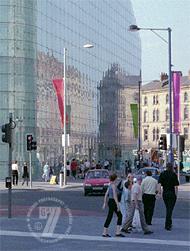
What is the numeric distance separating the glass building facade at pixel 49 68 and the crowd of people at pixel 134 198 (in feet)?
131

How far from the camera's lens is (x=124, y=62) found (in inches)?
3893

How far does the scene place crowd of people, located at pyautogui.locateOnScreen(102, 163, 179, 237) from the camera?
52.5 feet

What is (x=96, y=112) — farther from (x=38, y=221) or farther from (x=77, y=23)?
(x=38, y=221)

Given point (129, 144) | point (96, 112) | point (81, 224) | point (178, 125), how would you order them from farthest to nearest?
point (129, 144)
point (96, 112)
point (178, 125)
point (81, 224)

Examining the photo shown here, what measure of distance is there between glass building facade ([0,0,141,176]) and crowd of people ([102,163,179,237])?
131 feet

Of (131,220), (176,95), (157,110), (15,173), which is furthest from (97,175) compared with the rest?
(157,110)

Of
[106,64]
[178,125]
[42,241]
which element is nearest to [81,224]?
[42,241]

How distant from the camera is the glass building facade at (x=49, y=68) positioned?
58.6 m

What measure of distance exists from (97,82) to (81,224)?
218 feet

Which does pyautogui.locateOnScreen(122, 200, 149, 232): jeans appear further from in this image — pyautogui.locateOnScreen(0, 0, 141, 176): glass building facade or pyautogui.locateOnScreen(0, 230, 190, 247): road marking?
pyautogui.locateOnScreen(0, 0, 141, 176): glass building facade

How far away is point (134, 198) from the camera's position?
16781 mm

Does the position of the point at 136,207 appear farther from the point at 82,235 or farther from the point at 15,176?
the point at 15,176

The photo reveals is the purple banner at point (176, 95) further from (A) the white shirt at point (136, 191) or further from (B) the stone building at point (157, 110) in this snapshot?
(B) the stone building at point (157, 110)

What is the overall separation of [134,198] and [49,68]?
1926 inches
